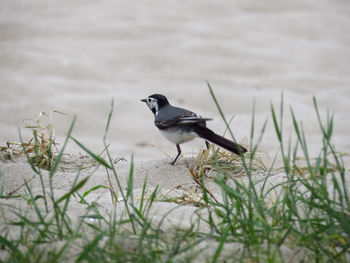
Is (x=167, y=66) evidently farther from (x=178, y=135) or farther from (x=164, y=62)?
(x=178, y=135)

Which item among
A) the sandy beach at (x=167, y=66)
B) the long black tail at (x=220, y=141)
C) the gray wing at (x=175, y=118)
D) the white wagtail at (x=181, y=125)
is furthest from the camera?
the sandy beach at (x=167, y=66)

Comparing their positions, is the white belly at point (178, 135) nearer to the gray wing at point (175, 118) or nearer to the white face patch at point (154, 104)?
the gray wing at point (175, 118)

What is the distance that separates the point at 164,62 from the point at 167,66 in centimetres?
15

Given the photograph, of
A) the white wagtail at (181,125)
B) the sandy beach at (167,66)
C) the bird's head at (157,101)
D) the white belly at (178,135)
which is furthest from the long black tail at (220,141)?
the sandy beach at (167,66)

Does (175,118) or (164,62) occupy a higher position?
(164,62)

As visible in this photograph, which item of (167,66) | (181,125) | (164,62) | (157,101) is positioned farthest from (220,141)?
(164,62)

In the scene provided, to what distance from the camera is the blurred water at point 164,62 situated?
7.07 meters

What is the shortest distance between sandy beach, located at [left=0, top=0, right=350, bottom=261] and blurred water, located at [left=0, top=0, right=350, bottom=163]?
0.06 feet

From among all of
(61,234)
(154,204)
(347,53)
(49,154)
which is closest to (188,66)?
(347,53)

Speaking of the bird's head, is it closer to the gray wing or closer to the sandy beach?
the gray wing

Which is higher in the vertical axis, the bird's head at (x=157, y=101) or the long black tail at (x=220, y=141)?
the bird's head at (x=157, y=101)

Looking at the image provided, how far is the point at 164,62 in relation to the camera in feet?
29.1

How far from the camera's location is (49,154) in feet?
13.9

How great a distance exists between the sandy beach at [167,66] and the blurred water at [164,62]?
0.06ft
